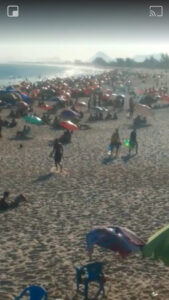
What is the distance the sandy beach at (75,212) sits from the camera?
31.7 feet

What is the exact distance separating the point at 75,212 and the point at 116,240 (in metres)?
6.07

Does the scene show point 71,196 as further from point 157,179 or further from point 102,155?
point 102,155

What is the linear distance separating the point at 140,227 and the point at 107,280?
11.8 ft

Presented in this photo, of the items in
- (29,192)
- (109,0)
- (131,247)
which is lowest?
(29,192)

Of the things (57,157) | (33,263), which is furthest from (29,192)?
(33,263)

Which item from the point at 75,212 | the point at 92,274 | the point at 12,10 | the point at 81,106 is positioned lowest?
the point at 75,212

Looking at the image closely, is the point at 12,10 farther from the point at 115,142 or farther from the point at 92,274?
the point at 115,142

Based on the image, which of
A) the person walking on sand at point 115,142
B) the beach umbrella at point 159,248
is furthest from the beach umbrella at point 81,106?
the beach umbrella at point 159,248

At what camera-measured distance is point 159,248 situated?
7457 mm

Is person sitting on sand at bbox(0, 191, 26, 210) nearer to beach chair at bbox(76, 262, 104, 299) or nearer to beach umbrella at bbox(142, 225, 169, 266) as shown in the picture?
beach chair at bbox(76, 262, 104, 299)

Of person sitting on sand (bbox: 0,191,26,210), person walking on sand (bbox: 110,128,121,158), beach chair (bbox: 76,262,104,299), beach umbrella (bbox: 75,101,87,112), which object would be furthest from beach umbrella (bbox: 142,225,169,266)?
beach umbrella (bbox: 75,101,87,112)

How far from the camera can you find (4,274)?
9891mm

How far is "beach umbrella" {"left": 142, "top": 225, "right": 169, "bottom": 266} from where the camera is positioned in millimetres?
7439

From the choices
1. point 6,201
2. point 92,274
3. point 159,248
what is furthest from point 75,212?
point 159,248
